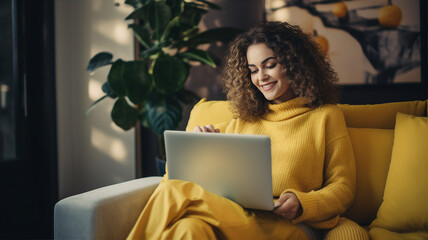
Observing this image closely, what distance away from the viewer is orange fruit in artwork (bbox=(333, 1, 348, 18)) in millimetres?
1840

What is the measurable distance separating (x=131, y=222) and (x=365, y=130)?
0.96 meters

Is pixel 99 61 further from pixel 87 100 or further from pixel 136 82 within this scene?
pixel 87 100

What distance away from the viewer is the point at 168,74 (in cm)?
192

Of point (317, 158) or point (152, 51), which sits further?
point (152, 51)

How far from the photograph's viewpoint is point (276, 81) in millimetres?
1292

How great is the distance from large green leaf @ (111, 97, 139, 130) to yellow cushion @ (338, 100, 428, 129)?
1.29 meters

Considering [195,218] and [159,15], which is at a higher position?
[159,15]

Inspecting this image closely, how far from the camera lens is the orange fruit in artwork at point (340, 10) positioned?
6.04 ft

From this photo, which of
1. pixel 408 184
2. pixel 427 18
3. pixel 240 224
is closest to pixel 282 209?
pixel 240 224

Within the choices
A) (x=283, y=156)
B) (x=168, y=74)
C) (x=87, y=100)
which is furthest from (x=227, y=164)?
(x=87, y=100)

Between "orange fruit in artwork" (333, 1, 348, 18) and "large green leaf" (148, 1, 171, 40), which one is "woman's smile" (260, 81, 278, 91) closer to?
"orange fruit in artwork" (333, 1, 348, 18)

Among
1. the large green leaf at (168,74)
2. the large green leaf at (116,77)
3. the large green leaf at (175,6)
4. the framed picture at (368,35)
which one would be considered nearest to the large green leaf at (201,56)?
the large green leaf at (168,74)

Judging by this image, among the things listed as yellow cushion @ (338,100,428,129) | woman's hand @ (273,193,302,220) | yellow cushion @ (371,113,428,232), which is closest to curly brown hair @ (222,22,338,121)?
yellow cushion @ (338,100,428,129)

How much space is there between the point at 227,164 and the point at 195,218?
186 mm
